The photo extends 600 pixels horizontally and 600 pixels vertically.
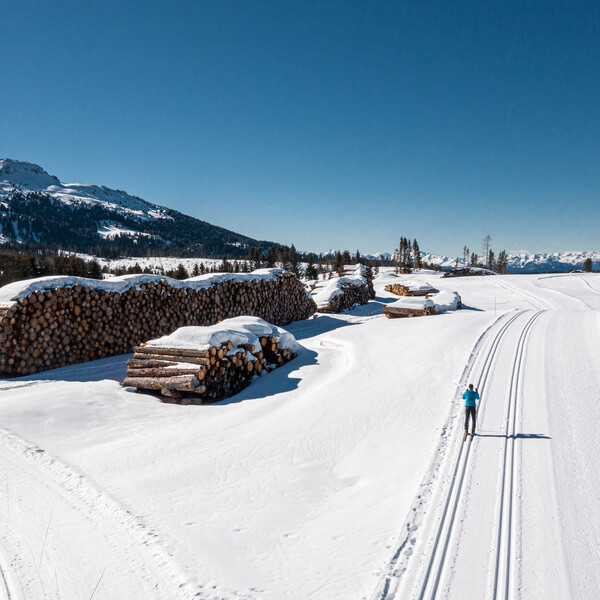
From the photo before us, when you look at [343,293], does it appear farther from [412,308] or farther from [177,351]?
[177,351]

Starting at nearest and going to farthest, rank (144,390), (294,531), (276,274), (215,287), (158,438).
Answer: (294,531)
(158,438)
(144,390)
(215,287)
(276,274)

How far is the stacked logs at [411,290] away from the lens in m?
34.0

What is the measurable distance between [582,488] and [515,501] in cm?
115

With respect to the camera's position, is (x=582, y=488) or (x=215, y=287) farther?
(x=215, y=287)

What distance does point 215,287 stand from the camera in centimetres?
1770

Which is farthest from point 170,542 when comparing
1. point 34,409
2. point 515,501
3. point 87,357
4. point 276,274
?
point 276,274

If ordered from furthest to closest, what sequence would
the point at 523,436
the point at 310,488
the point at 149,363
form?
the point at 149,363 < the point at 523,436 < the point at 310,488

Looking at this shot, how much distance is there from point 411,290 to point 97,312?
28.0m

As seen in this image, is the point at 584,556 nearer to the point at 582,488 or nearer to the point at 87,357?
the point at 582,488

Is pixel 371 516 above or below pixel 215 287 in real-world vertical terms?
below

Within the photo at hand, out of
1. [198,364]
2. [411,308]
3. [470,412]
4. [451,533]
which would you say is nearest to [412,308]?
[411,308]

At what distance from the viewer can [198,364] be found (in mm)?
9445

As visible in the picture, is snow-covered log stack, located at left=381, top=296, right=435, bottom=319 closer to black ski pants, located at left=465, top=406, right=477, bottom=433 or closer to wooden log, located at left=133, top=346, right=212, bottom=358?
wooden log, located at left=133, top=346, right=212, bottom=358

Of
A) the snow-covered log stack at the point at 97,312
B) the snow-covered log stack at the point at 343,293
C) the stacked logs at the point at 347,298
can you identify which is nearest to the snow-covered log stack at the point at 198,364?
Answer: the snow-covered log stack at the point at 97,312
